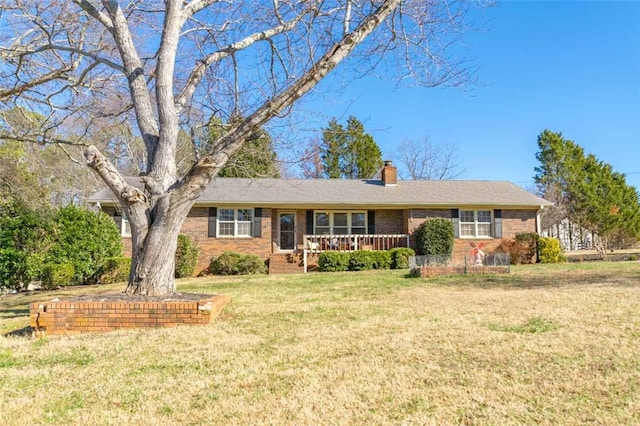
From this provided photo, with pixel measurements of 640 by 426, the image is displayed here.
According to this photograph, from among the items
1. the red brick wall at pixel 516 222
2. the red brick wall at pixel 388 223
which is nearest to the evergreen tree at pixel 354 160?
the red brick wall at pixel 388 223

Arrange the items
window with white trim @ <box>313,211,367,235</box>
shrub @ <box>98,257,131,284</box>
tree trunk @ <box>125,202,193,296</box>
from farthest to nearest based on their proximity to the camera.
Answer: window with white trim @ <box>313,211,367,235</box>
shrub @ <box>98,257,131,284</box>
tree trunk @ <box>125,202,193,296</box>

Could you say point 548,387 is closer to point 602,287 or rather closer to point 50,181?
point 602,287

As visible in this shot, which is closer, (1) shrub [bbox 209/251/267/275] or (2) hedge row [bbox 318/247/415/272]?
(1) shrub [bbox 209/251/267/275]

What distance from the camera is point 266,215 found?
1748 cm

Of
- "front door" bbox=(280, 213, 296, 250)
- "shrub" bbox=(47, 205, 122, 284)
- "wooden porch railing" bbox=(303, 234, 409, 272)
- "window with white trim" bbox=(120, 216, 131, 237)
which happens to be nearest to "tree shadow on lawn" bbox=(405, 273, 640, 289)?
"wooden porch railing" bbox=(303, 234, 409, 272)

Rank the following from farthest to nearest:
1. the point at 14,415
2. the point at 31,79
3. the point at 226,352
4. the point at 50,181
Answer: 1. the point at 50,181
2. the point at 31,79
3. the point at 226,352
4. the point at 14,415

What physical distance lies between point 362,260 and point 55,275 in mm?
10454

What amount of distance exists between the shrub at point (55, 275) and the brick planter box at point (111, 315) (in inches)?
332

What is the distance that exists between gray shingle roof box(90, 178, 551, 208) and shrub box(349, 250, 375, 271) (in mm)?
2331

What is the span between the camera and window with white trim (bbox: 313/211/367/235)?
1891cm

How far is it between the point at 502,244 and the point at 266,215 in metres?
10.3

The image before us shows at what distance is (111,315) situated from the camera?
5.77 metres

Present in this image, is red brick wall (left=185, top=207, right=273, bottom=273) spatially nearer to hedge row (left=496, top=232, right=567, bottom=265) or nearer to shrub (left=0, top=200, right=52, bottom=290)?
shrub (left=0, top=200, right=52, bottom=290)

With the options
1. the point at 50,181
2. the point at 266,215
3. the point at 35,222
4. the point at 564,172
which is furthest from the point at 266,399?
the point at 564,172
